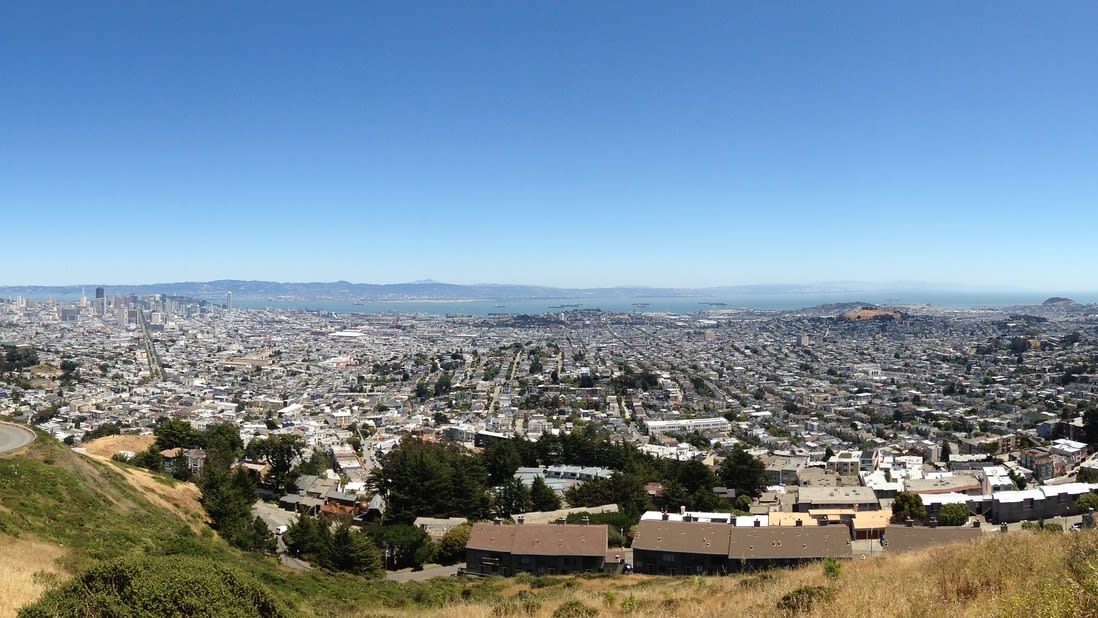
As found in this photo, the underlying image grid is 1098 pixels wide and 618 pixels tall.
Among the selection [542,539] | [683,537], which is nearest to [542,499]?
[542,539]

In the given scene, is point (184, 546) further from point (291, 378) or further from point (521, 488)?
point (291, 378)

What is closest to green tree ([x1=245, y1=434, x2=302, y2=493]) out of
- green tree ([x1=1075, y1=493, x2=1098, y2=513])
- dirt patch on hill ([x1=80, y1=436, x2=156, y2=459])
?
dirt patch on hill ([x1=80, y1=436, x2=156, y2=459])

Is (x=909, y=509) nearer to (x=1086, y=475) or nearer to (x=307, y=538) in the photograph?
(x=1086, y=475)

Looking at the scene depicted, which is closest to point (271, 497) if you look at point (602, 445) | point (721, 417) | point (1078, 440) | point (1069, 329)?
point (602, 445)

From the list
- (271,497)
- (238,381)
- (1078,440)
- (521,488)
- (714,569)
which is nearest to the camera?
(714,569)

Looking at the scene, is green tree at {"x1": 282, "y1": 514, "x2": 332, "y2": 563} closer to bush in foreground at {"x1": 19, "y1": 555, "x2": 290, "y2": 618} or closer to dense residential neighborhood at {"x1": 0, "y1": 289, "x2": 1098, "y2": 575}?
dense residential neighborhood at {"x1": 0, "y1": 289, "x2": 1098, "y2": 575}

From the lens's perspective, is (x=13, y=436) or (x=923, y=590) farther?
(x=13, y=436)
